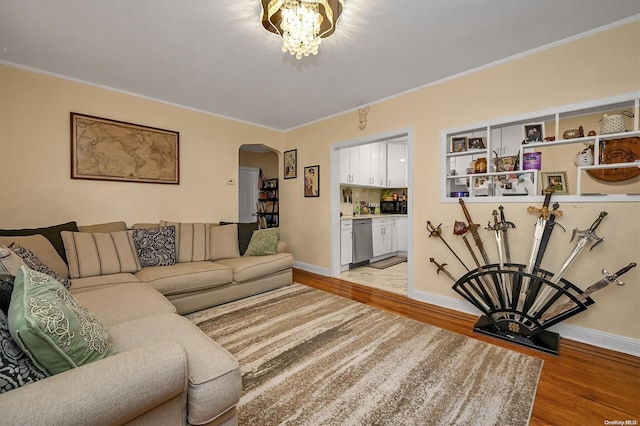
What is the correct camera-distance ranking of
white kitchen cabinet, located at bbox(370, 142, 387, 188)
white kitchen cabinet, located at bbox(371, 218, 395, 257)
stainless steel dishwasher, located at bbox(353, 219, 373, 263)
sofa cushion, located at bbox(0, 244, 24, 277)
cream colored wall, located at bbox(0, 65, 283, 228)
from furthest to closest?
1. white kitchen cabinet, located at bbox(370, 142, 387, 188)
2. white kitchen cabinet, located at bbox(371, 218, 395, 257)
3. stainless steel dishwasher, located at bbox(353, 219, 373, 263)
4. cream colored wall, located at bbox(0, 65, 283, 228)
5. sofa cushion, located at bbox(0, 244, 24, 277)

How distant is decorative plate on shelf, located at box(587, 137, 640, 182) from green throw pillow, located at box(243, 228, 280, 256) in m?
3.40

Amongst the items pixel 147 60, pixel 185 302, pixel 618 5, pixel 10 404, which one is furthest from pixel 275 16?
pixel 185 302

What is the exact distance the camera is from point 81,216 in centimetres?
306

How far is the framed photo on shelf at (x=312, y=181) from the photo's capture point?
4.39 metres

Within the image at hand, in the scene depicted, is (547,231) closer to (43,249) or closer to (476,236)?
(476,236)

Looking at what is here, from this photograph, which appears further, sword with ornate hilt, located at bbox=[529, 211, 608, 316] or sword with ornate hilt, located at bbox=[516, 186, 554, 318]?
sword with ornate hilt, located at bbox=[516, 186, 554, 318]

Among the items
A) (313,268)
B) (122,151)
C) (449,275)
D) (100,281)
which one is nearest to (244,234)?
(313,268)

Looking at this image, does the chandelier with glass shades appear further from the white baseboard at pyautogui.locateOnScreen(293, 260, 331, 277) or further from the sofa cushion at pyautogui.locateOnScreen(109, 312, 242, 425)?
the white baseboard at pyautogui.locateOnScreen(293, 260, 331, 277)

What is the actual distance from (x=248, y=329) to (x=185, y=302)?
0.79 metres

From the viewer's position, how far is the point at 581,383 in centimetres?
169

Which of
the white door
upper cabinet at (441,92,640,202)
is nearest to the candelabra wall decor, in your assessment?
upper cabinet at (441,92,640,202)

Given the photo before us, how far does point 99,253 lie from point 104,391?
7.69 ft

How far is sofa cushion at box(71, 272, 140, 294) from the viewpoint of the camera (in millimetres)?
2172

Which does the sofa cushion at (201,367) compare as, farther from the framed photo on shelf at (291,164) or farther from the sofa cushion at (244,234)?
the framed photo on shelf at (291,164)
